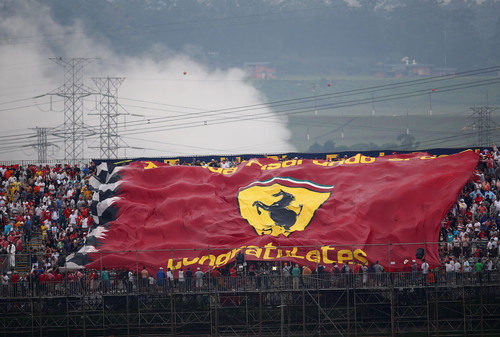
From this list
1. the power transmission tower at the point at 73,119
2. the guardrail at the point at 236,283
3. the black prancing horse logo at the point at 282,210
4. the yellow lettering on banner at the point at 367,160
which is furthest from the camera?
the power transmission tower at the point at 73,119

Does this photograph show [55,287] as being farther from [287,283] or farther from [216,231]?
[287,283]

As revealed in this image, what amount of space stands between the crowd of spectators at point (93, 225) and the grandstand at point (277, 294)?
58mm

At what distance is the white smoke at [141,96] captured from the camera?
10688 cm

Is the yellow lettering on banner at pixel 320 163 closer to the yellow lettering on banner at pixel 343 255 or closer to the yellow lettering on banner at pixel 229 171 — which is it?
the yellow lettering on banner at pixel 229 171

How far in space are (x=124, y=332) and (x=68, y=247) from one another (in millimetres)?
5634

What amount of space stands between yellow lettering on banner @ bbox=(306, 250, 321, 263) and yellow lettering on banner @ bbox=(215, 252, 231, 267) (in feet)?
10.4

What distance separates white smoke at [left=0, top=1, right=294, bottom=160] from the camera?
107m

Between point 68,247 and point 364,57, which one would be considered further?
point 364,57

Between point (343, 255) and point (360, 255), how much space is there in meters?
0.69

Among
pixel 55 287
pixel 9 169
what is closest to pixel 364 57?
pixel 9 169

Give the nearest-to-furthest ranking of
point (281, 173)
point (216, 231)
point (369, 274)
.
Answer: point (369, 274), point (216, 231), point (281, 173)

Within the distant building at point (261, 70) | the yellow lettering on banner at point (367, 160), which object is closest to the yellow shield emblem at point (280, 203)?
the yellow lettering on banner at point (367, 160)

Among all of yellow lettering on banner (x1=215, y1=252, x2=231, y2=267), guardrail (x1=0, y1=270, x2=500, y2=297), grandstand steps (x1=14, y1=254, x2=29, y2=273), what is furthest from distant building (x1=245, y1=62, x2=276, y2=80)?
guardrail (x1=0, y1=270, x2=500, y2=297)

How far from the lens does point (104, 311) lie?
31.6m
